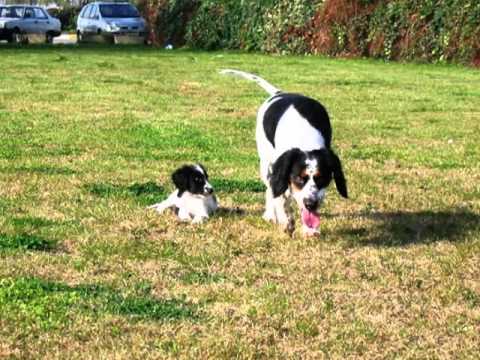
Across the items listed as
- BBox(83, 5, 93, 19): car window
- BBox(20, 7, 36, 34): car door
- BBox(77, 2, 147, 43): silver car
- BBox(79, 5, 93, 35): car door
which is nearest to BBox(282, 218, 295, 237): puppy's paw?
BBox(77, 2, 147, 43): silver car

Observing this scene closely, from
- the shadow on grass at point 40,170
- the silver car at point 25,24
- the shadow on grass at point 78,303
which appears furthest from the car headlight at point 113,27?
the shadow on grass at point 78,303

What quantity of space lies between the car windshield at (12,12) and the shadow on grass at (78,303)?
4035 centimetres

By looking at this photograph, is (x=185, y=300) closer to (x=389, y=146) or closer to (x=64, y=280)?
(x=64, y=280)

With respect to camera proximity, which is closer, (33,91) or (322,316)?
(322,316)

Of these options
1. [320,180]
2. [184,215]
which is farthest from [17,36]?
[320,180]

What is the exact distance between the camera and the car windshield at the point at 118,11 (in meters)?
40.0

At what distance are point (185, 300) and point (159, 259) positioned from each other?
0.92 meters

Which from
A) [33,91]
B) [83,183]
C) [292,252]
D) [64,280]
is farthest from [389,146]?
[33,91]

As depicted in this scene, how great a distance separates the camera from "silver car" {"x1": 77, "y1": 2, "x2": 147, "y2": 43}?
39531mm

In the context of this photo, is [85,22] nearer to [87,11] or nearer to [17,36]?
[87,11]

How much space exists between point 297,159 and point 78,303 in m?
2.07

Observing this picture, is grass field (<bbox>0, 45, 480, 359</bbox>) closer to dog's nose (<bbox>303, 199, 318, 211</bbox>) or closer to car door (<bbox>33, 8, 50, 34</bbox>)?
dog's nose (<bbox>303, 199, 318, 211</bbox>)

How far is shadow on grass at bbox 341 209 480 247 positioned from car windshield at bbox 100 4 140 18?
3352 centimetres

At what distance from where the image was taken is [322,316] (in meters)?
5.25
